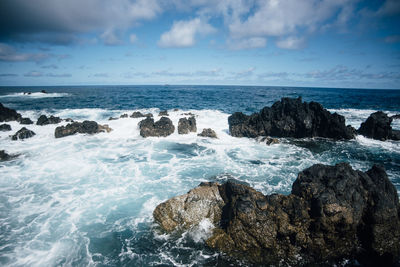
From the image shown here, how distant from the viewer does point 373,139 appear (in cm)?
2305

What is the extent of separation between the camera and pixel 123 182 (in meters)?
13.6

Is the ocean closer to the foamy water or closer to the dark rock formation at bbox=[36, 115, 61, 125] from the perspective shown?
the foamy water

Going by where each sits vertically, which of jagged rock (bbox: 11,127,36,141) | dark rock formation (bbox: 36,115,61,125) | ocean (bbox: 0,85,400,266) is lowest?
ocean (bbox: 0,85,400,266)

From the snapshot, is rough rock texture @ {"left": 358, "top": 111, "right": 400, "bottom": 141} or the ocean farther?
rough rock texture @ {"left": 358, "top": 111, "right": 400, "bottom": 141}

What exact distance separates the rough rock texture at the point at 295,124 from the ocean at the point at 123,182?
131cm

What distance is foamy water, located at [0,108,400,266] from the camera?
26.2 feet

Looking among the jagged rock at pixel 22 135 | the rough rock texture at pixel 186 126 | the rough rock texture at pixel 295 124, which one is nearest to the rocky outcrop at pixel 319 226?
the rough rock texture at pixel 295 124

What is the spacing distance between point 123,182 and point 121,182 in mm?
132

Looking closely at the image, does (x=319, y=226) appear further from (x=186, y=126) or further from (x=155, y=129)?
(x=155, y=129)

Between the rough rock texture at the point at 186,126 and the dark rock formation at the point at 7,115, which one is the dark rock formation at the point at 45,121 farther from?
the rough rock texture at the point at 186,126

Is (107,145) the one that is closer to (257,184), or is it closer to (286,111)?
(257,184)

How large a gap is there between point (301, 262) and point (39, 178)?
53.6 feet

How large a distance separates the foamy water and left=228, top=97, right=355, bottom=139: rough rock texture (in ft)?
4.78

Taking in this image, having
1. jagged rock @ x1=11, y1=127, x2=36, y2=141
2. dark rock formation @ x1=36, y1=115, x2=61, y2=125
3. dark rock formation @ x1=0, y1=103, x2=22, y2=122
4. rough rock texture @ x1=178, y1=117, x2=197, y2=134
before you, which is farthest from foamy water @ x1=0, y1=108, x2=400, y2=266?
dark rock formation @ x1=0, y1=103, x2=22, y2=122
